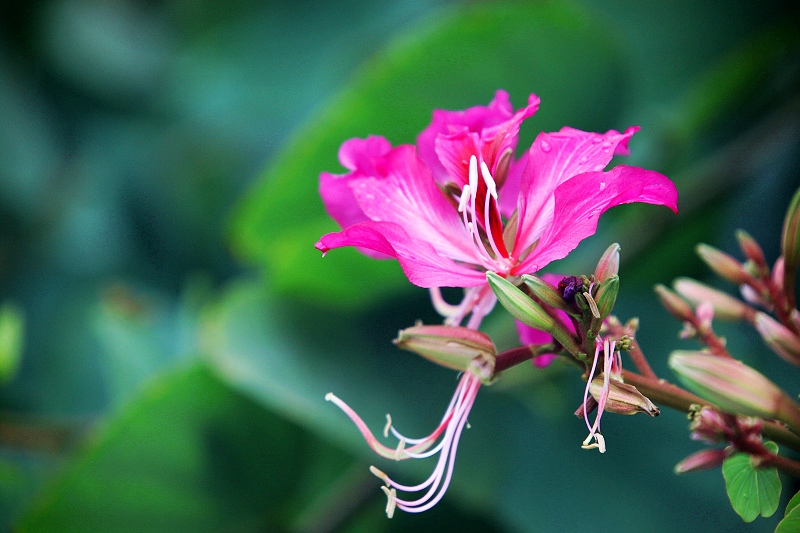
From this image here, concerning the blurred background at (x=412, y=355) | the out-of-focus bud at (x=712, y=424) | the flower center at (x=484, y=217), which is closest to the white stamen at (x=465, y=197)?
the flower center at (x=484, y=217)

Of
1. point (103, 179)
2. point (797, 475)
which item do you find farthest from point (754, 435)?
point (103, 179)

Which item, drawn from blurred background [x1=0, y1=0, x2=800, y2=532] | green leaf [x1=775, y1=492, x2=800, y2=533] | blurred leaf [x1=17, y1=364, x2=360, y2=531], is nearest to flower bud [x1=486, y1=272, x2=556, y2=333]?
green leaf [x1=775, y1=492, x2=800, y2=533]

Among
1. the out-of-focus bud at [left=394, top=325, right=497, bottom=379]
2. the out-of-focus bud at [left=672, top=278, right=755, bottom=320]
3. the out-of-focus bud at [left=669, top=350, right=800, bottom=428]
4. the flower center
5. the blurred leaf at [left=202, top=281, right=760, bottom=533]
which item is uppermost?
the flower center

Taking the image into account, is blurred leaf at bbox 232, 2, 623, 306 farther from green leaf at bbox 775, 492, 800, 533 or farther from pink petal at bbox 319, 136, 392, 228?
green leaf at bbox 775, 492, 800, 533

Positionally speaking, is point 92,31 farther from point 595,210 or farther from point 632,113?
point 595,210

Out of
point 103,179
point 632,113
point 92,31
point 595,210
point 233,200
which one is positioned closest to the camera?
point 595,210

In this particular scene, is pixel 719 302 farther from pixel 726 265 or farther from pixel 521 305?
pixel 521 305

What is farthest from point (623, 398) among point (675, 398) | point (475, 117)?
point (475, 117)
